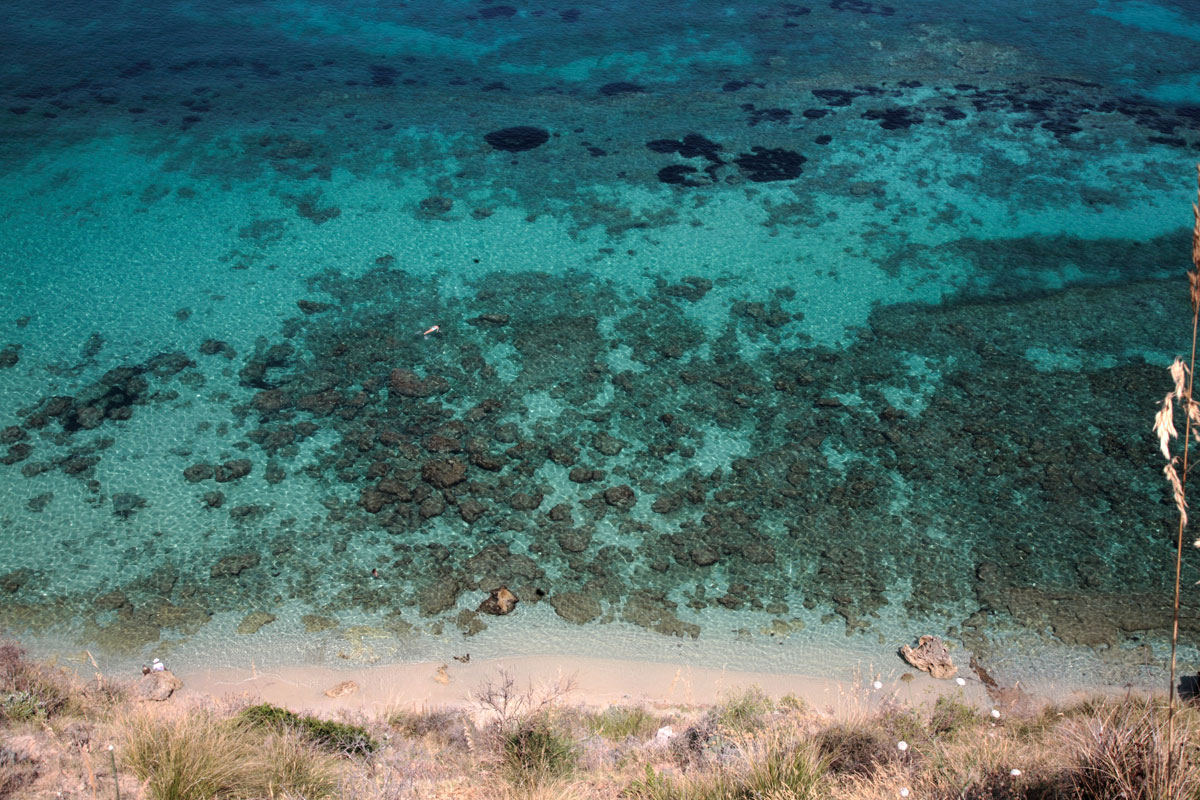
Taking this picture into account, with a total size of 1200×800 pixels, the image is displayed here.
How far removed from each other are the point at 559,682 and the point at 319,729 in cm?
119

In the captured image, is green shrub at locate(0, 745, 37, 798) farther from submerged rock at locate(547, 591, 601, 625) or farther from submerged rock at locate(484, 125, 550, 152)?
submerged rock at locate(484, 125, 550, 152)

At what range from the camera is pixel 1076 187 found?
889 centimetres

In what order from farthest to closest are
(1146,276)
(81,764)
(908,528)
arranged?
1. (1146,276)
2. (908,528)
3. (81,764)

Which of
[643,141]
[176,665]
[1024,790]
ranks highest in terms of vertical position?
[643,141]

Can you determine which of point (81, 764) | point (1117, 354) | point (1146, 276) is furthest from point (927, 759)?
point (1146, 276)

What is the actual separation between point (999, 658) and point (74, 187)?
879cm

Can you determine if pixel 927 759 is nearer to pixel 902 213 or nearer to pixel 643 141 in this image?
pixel 902 213

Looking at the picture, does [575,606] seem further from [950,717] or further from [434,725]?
[950,717]

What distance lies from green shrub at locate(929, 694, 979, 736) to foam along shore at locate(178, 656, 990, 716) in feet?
0.35

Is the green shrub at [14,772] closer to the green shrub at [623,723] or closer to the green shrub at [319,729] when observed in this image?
the green shrub at [319,729]

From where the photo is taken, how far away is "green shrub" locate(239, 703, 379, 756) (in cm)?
362

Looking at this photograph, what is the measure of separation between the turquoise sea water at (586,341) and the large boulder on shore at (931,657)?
0.13 m

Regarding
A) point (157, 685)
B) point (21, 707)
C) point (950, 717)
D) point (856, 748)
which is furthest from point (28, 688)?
point (950, 717)

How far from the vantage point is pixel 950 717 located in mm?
4109
